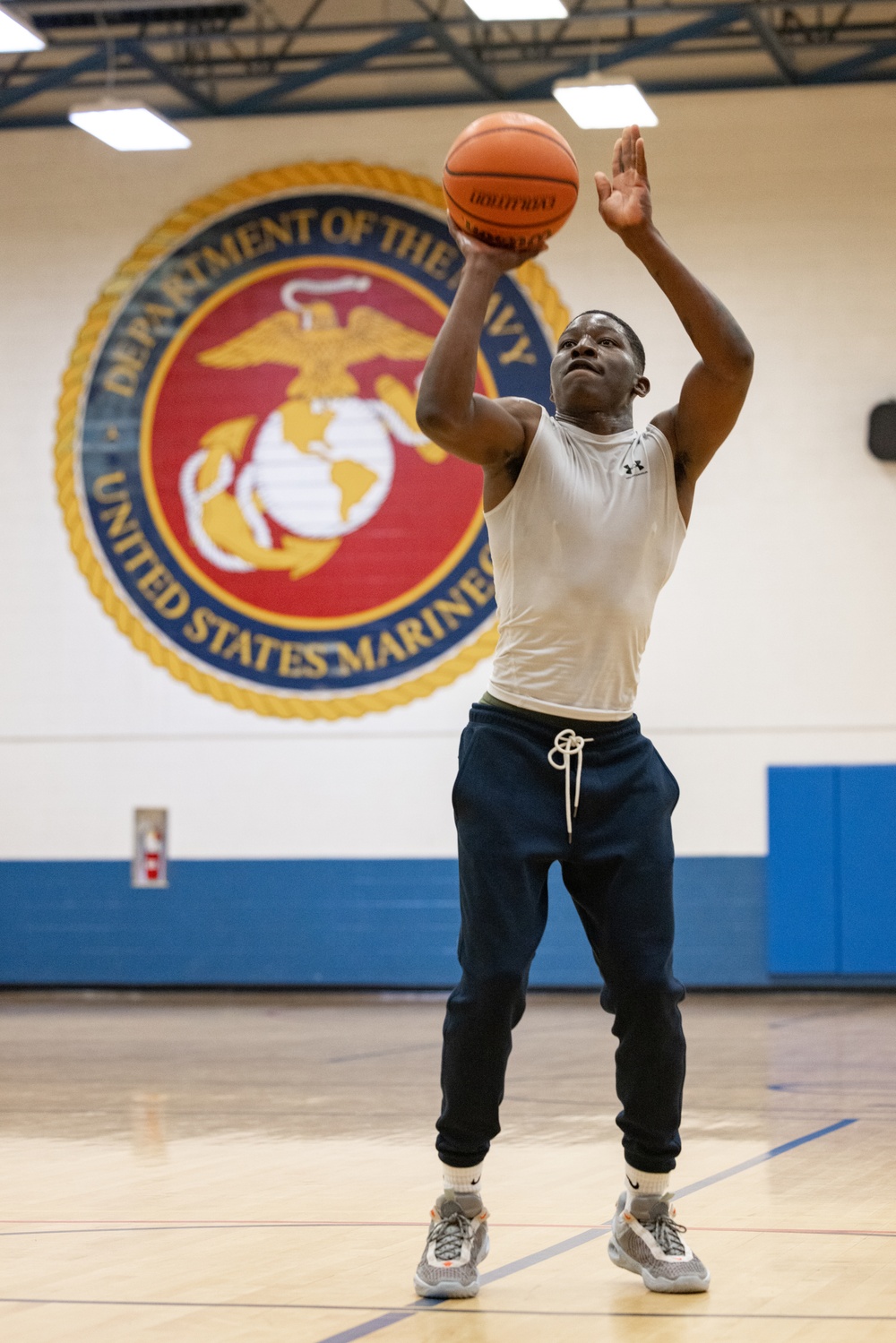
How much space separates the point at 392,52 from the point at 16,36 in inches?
116

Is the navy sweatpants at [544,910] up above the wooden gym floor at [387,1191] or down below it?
above

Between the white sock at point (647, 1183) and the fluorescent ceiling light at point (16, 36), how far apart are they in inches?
323

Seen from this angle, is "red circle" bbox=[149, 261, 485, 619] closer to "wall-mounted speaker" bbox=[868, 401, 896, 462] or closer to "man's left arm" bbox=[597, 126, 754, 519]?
"wall-mounted speaker" bbox=[868, 401, 896, 462]

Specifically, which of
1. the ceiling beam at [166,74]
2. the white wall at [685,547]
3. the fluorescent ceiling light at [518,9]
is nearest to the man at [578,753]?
the fluorescent ceiling light at [518,9]

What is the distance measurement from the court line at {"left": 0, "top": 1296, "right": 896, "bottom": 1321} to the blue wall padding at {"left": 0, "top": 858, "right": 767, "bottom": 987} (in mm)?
8337

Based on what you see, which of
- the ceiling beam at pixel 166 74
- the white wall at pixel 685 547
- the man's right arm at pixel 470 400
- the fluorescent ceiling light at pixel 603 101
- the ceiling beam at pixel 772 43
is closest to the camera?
the man's right arm at pixel 470 400

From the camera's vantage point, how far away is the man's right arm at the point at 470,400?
3.35 metres

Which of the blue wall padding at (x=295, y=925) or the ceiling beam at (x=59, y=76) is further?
the ceiling beam at (x=59, y=76)

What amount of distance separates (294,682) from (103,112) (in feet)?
12.7

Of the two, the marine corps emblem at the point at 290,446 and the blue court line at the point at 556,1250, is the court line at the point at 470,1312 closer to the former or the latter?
the blue court line at the point at 556,1250

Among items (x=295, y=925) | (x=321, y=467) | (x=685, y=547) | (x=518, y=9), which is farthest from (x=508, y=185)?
(x=295, y=925)

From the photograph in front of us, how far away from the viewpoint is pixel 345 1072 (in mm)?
7742

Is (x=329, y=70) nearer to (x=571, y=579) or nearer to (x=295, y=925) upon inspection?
(x=295, y=925)

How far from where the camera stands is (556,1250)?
3930 mm
